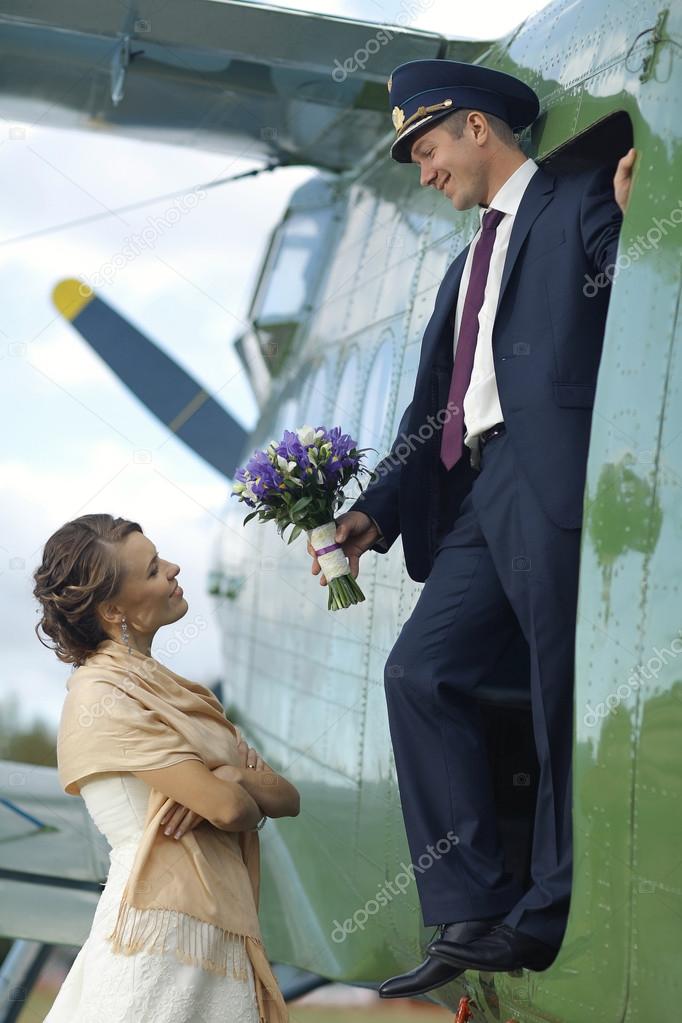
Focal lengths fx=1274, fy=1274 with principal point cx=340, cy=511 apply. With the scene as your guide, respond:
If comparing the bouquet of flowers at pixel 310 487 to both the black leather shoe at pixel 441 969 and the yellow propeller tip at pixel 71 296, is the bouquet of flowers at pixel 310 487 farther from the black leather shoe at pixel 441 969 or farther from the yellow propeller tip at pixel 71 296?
the yellow propeller tip at pixel 71 296

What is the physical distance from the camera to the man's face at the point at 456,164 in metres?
3.74

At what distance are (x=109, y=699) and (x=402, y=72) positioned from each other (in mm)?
2077

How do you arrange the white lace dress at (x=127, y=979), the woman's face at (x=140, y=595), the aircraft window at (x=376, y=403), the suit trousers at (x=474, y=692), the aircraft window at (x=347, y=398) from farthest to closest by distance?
1. the aircraft window at (x=347, y=398)
2. the aircraft window at (x=376, y=403)
3. the woman's face at (x=140, y=595)
4. the suit trousers at (x=474, y=692)
5. the white lace dress at (x=127, y=979)

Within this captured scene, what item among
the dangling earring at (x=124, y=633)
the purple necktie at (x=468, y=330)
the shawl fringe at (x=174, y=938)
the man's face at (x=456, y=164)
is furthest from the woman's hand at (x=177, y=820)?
the man's face at (x=456, y=164)

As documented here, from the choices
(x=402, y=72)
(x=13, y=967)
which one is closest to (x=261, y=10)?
(x=402, y=72)

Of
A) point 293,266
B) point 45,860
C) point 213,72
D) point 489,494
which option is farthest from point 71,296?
point 489,494

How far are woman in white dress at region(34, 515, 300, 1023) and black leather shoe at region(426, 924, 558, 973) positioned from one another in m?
0.47

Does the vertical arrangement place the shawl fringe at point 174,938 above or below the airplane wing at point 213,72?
below

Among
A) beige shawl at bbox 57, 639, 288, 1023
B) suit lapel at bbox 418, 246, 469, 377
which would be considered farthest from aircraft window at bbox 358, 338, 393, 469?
beige shawl at bbox 57, 639, 288, 1023

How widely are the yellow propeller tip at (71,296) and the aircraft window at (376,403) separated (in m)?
4.45

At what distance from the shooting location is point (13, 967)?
7465 mm

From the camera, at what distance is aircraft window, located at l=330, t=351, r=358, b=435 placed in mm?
6316

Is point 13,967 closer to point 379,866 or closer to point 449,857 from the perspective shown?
point 379,866

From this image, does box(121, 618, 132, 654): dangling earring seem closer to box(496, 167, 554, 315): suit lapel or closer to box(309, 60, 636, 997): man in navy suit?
box(309, 60, 636, 997): man in navy suit
